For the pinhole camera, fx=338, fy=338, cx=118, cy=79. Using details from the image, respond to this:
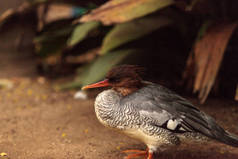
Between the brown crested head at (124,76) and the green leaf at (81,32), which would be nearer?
the brown crested head at (124,76)

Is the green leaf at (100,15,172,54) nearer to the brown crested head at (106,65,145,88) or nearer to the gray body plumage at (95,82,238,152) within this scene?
the brown crested head at (106,65,145,88)

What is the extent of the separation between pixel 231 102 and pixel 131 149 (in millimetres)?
1480

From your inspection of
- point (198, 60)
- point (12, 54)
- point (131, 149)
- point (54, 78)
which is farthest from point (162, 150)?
point (12, 54)

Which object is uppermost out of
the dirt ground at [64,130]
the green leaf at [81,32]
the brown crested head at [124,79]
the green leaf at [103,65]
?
the green leaf at [81,32]

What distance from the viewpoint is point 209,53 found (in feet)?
11.8

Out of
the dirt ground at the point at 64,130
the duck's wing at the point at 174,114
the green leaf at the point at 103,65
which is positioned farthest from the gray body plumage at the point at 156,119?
the green leaf at the point at 103,65

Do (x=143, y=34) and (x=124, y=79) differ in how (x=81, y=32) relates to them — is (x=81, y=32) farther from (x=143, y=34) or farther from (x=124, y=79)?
(x=124, y=79)

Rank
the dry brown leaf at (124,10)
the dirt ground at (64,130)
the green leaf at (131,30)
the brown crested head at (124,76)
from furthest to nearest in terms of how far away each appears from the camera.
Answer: the green leaf at (131,30), the dry brown leaf at (124,10), the dirt ground at (64,130), the brown crested head at (124,76)

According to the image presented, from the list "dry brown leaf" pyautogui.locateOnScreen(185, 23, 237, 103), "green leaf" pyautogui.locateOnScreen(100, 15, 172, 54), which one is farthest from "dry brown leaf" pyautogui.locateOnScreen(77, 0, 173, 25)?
"dry brown leaf" pyautogui.locateOnScreen(185, 23, 237, 103)

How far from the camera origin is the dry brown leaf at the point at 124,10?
3.48m

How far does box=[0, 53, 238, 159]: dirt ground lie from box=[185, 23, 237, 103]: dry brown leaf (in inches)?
13.1

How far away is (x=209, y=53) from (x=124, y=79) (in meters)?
1.27

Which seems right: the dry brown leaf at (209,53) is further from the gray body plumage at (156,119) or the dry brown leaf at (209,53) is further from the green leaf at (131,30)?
the gray body plumage at (156,119)

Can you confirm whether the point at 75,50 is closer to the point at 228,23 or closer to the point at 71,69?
the point at 71,69
